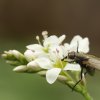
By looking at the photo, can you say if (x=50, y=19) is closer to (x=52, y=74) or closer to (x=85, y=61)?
(x=85, y=61)

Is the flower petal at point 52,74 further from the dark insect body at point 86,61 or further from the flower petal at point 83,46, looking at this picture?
the flower petal at point 83,46

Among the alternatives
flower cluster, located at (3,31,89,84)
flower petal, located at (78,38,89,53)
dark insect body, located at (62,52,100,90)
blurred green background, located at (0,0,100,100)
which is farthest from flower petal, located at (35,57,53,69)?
blurred green background, located at (0,0,100,100)

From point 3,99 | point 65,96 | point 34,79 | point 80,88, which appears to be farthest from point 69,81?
point 34,79

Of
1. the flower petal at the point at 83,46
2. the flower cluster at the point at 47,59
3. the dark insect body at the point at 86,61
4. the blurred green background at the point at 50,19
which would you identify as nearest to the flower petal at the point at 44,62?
the flower cluster at the point at 47,59

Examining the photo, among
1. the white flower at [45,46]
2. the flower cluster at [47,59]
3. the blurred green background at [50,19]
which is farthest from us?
the blurred green background at [50,19]

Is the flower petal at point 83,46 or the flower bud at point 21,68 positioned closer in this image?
the flower bud at point 21,68

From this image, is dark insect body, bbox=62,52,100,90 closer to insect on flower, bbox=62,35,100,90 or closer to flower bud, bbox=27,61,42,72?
insect on flower, bbox=62,35,100,90

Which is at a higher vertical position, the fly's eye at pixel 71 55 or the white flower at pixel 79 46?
the white flower at pixel 79 46

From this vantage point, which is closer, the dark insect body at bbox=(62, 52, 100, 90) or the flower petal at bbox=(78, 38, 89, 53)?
the dark insect body at bbox=(62, 52, 100, 90)

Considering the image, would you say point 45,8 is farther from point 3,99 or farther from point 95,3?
point 3,99
